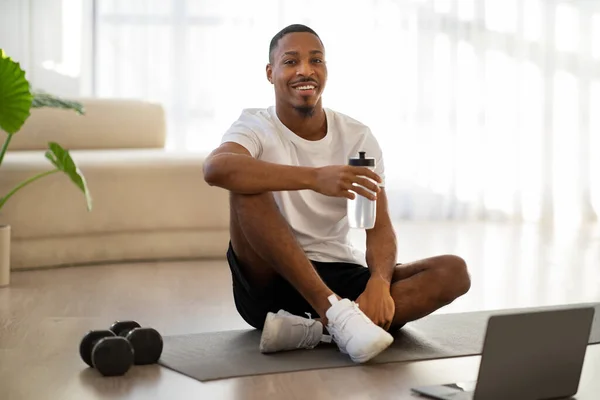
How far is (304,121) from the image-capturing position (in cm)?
285

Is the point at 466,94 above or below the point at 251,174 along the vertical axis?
above

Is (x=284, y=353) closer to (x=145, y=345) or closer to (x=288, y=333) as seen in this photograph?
(x=288, y=333)

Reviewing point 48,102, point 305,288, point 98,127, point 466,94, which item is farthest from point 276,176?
point 466,94

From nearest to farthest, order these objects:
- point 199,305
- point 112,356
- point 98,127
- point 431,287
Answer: point 112,356, point 431,287, point 199,305, point 98,127

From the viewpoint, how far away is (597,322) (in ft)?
10.1

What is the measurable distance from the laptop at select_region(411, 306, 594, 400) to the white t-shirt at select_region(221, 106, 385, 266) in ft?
2.24

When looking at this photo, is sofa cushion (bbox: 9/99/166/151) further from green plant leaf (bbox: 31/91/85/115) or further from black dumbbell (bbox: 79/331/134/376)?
black dumbbell (bbox: 79/331/134/376)

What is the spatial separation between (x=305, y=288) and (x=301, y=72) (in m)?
0.60

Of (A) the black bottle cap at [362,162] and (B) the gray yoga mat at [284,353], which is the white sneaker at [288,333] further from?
(A) the black bottle cap at [362,162]

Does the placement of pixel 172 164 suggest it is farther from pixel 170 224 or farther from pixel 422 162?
pixel 422 162

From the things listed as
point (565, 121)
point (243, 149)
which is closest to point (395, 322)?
point (243, 149)

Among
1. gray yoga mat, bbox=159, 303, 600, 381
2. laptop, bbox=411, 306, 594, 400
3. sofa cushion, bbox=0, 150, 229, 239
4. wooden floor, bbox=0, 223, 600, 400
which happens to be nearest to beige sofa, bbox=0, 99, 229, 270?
sofa cushion, bbox=0, 150, 229, 239

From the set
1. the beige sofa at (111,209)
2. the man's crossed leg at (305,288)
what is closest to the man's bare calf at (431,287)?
the man's crossed leg at (305,288)

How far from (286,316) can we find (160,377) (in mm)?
373
